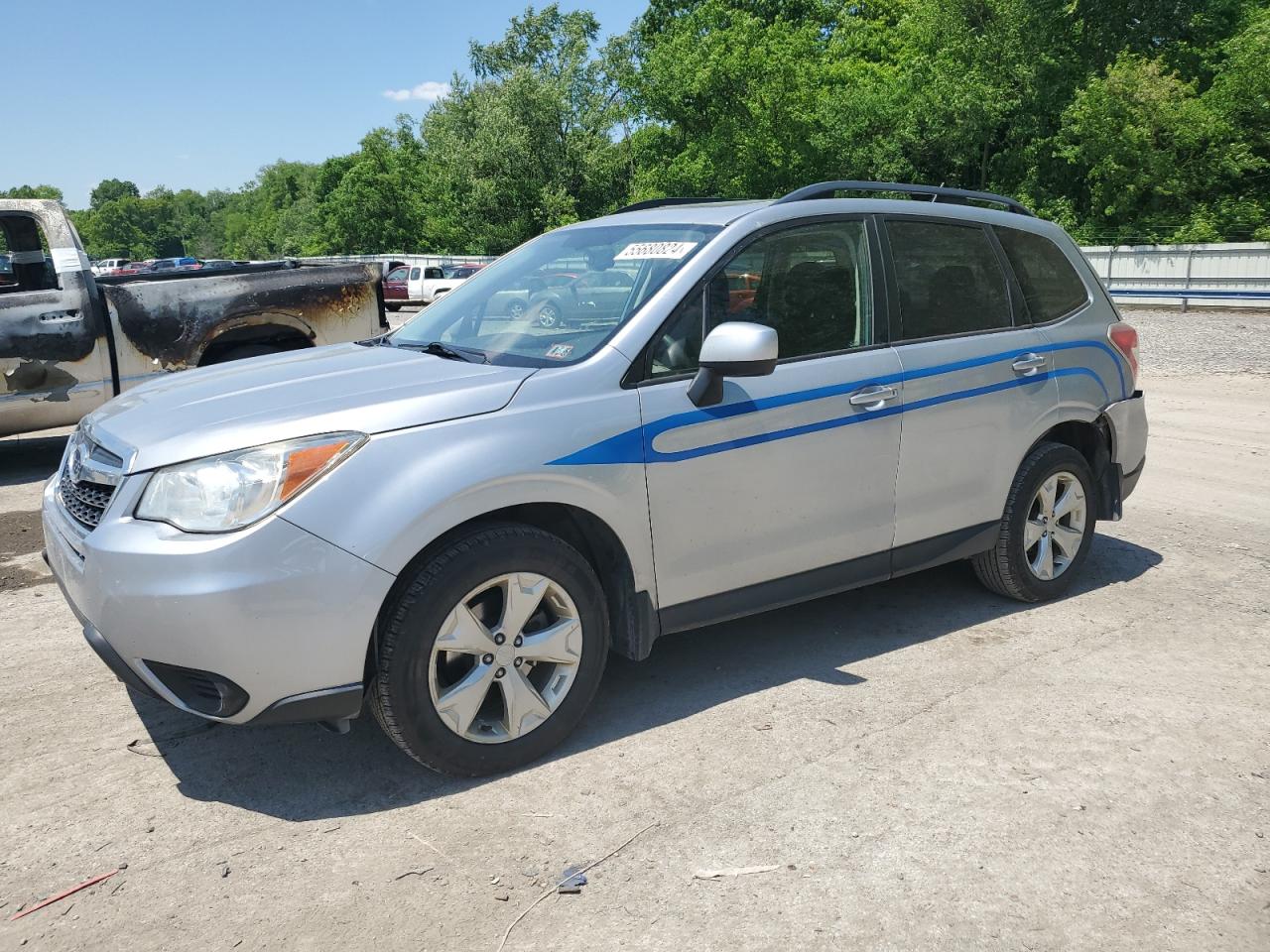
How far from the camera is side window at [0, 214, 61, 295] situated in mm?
8844

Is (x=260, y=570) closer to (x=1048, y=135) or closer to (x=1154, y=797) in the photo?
(x=1154, y=797)

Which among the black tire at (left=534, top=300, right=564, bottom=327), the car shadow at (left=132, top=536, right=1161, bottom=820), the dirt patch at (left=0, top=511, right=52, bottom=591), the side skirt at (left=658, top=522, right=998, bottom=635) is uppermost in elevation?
the black tire at (left=534, top=300, right=564, bottom=327)

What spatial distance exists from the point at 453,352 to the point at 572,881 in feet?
6.50

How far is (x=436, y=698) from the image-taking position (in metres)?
3.34

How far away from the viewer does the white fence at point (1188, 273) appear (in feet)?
86.4

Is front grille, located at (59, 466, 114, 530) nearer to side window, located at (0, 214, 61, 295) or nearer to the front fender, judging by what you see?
the front fender

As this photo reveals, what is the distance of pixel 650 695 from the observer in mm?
4191

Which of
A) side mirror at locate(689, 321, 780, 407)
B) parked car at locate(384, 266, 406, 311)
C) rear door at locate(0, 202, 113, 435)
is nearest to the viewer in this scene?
side mirror at locate(689, 321, 780, 407)

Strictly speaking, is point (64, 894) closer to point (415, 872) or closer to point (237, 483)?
point (415, 872)

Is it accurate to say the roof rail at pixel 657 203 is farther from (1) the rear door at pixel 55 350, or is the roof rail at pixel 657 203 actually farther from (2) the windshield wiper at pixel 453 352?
(1) the rear door at pixel 55 350

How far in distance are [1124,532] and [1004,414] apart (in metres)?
2.20

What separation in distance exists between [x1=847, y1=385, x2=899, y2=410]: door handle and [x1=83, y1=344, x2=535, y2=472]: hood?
52.3 inches

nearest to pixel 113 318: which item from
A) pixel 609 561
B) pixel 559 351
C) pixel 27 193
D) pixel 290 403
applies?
pixel 290 403

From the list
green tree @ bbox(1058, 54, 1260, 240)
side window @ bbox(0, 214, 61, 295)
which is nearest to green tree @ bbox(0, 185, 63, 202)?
side window @ bbox(0, 214, 61, 295)
